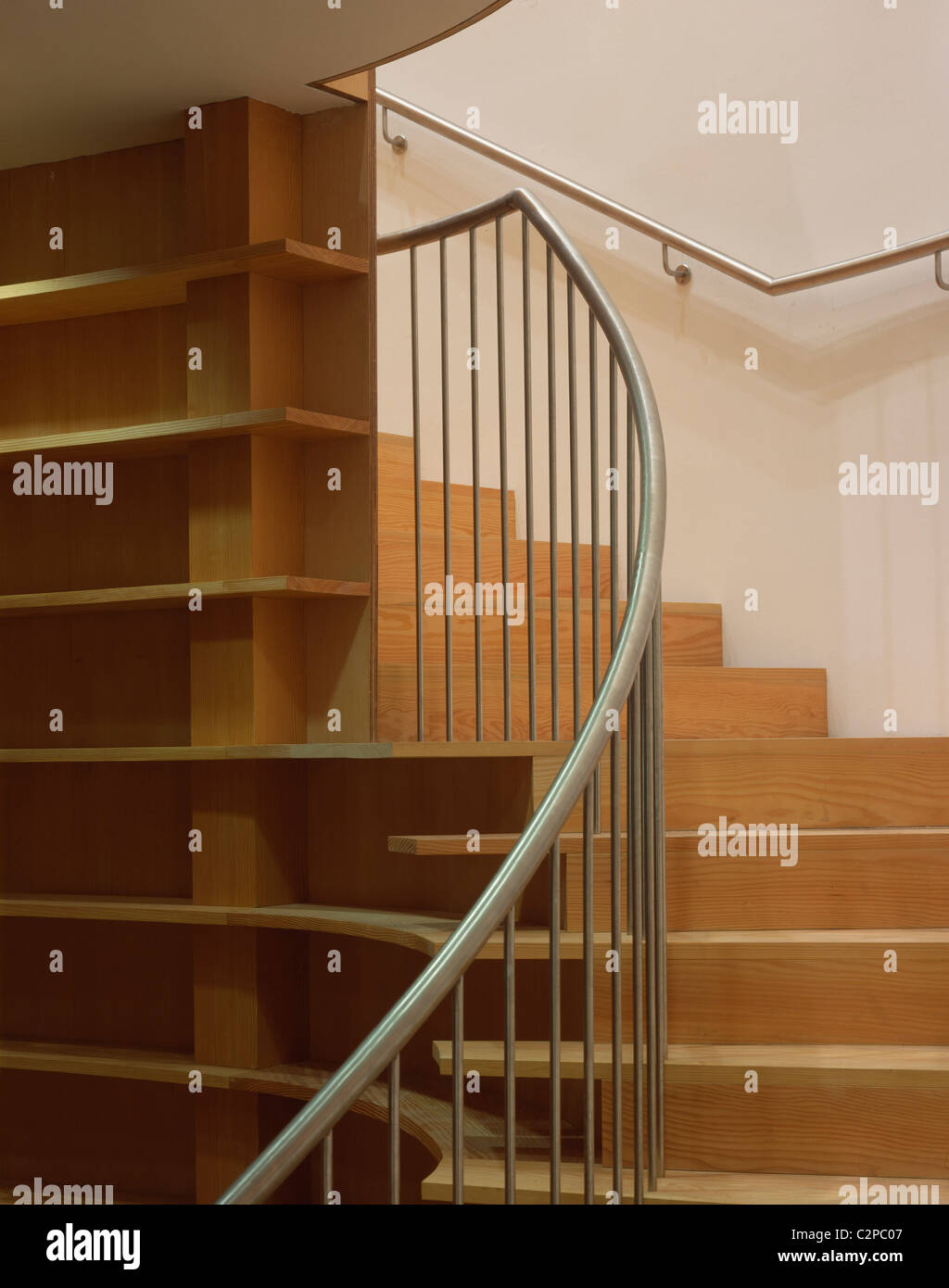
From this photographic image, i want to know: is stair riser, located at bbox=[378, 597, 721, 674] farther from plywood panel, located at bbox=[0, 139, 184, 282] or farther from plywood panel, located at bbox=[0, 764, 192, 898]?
plywood panel, located at bbox=[0, 139, 184, 282]

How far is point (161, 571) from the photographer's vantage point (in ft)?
10.5

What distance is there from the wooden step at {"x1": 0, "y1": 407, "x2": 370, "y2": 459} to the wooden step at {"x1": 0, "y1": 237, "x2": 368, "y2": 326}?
0.28 metres

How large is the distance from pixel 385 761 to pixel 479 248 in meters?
1.83

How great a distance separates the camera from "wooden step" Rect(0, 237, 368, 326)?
2.91 m

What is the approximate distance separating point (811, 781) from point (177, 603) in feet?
4.49

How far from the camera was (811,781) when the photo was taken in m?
2.86

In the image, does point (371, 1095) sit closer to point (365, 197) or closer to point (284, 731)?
point (284, 731)

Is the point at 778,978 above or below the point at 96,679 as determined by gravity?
below

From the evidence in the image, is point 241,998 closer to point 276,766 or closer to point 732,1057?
point 276,766

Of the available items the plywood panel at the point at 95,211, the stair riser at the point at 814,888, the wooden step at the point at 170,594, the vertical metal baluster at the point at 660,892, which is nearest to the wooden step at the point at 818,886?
the stair riser at the point at 814,888

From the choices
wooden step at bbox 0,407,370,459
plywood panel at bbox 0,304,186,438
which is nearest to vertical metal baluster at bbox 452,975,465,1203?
wooden step at bbox 0,407,370,459

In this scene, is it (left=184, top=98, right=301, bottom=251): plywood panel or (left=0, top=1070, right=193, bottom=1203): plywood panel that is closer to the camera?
(left=184, top=98, right=301, bottom=251): plywood panel

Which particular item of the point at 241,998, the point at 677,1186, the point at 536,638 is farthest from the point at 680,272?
the point at 677,1186

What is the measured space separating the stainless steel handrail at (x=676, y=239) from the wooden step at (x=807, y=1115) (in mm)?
2053
